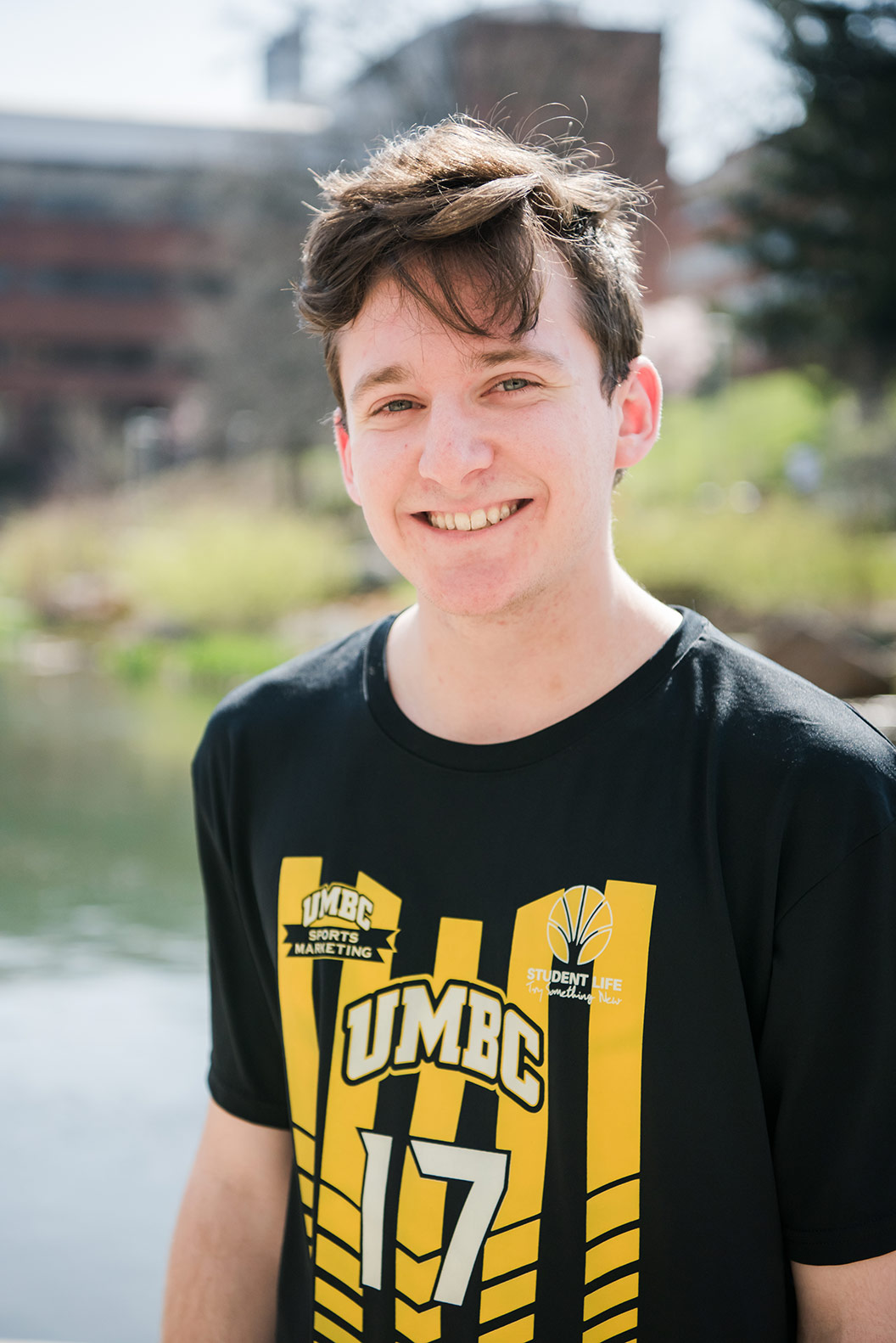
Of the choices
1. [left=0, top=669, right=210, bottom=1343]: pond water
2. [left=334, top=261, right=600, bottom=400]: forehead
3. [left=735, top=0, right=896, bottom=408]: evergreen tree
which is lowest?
[left=0, top=669, right=210, bottom=1343]: pond water

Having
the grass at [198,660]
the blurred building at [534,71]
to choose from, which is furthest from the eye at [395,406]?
the blurred building at [534,71]

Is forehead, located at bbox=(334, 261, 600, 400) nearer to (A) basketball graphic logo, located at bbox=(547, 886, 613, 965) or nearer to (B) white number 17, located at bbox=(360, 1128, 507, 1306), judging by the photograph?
(A) basketball graphic logo, located at bbox=(547, 886, 613, 965)

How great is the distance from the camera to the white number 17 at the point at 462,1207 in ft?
4.13

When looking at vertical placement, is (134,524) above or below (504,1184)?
above

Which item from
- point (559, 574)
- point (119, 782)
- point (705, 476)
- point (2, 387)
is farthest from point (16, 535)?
point (2, 387)

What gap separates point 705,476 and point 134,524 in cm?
1010

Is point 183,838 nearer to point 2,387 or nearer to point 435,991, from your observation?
point 435,991

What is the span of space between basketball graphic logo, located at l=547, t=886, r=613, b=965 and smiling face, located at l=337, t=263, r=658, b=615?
328 millimetres

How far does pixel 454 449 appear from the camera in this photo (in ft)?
4.23

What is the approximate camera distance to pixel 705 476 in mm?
21016

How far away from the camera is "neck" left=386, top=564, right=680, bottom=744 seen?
4.49ft

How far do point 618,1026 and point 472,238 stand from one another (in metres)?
0.85

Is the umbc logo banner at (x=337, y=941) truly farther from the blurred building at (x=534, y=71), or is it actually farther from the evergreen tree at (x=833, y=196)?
the blurred building at (x=534, y=71)

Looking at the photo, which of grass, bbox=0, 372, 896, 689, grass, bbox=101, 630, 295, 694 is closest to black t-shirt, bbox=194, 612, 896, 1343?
grass, bbox=101, 630, 295, 694
